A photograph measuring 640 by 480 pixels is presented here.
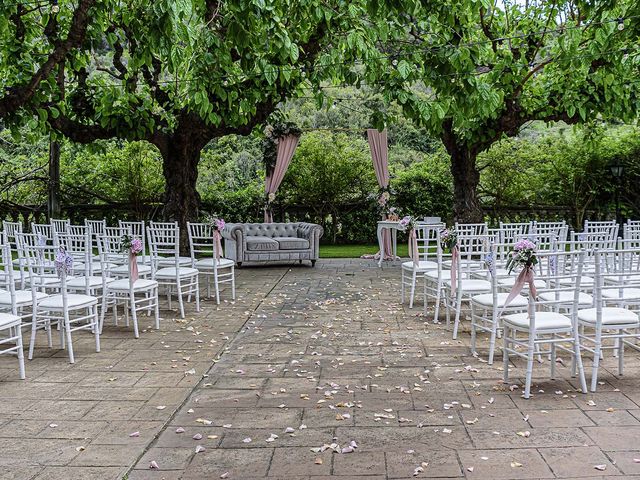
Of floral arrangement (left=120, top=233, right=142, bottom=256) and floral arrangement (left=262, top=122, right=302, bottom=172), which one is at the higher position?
floral arrangement (left=262, top=122, right=302, bottom=172)

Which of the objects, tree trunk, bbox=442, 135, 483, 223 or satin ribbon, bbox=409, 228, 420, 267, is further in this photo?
tree trunk, bbox=442, 135, 483, 223

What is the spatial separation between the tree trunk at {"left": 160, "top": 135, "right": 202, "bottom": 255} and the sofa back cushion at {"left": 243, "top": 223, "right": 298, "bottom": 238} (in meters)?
1.08

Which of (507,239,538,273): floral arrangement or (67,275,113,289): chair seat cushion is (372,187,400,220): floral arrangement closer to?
(67,275,113,289): chair seat cushion

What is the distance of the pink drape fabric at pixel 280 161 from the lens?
12.0m

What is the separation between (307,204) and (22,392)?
10326mm

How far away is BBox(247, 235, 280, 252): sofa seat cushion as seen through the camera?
34.8ft

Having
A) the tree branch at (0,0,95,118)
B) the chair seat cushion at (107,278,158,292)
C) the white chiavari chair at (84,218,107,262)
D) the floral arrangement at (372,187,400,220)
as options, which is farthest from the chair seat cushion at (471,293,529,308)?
the floral arrangement at (372,187,400,220)

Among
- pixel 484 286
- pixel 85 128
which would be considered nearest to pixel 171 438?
pixel 484 286

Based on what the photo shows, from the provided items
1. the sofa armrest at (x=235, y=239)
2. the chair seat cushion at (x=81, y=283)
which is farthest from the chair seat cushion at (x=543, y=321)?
the sofa armrest at (x=235, y=239)

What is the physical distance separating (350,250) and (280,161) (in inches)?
101

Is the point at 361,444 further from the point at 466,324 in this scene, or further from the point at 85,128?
the point at 85,128

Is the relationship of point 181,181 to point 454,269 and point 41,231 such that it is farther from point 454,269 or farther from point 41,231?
point 454,269

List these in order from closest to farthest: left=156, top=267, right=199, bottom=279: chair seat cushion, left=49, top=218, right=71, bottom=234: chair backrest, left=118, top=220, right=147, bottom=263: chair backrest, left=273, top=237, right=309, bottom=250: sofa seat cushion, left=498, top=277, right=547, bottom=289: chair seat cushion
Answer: left=498, top=277, right=547, bottom=289: chair seat cushion
left=118, top=220, right=147, bottom=263: chair backrest
left=156, top=267, right=199, bottom=279: chair seat cushion
left=49, top=218, right=71, bottom=234: chair backrest
left=273, top=237, right=309, bottom=250: sofa seat cushion

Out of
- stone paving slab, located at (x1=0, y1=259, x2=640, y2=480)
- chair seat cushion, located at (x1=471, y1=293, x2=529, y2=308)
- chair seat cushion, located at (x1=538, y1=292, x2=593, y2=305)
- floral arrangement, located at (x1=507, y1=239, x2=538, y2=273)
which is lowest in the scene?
stone paving slab, located at (x1=0, y1=259, x2=640, y2=480)
